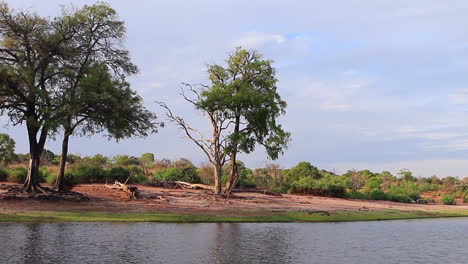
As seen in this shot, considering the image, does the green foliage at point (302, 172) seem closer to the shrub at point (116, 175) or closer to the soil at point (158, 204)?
the soil at point (158, 204)

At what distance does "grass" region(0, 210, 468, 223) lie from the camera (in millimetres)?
28906

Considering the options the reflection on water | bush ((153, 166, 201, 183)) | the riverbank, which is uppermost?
bush ((153, 166, 201, 183))

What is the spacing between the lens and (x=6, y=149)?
68562 mm

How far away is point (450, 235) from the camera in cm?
2870

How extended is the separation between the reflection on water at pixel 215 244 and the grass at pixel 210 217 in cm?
223

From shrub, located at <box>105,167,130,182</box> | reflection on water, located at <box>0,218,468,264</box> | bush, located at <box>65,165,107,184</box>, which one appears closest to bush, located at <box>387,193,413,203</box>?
reflection on water, located at <box>0,218,468,264</box>

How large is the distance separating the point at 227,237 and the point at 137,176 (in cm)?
3189

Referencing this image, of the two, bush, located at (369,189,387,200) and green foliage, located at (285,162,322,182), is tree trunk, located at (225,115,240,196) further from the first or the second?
green foliage, located at (285,162,322,182)

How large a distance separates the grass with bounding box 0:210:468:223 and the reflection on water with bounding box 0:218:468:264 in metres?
2.23

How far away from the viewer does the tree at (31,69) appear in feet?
112

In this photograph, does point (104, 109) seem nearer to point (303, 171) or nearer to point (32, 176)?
point (32, 176)

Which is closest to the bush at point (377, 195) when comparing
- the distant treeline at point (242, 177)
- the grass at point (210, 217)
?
the distant treeline at point (242, 177)

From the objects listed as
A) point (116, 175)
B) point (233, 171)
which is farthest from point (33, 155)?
point (233, 171)

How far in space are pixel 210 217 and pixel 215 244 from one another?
12.7 metres
